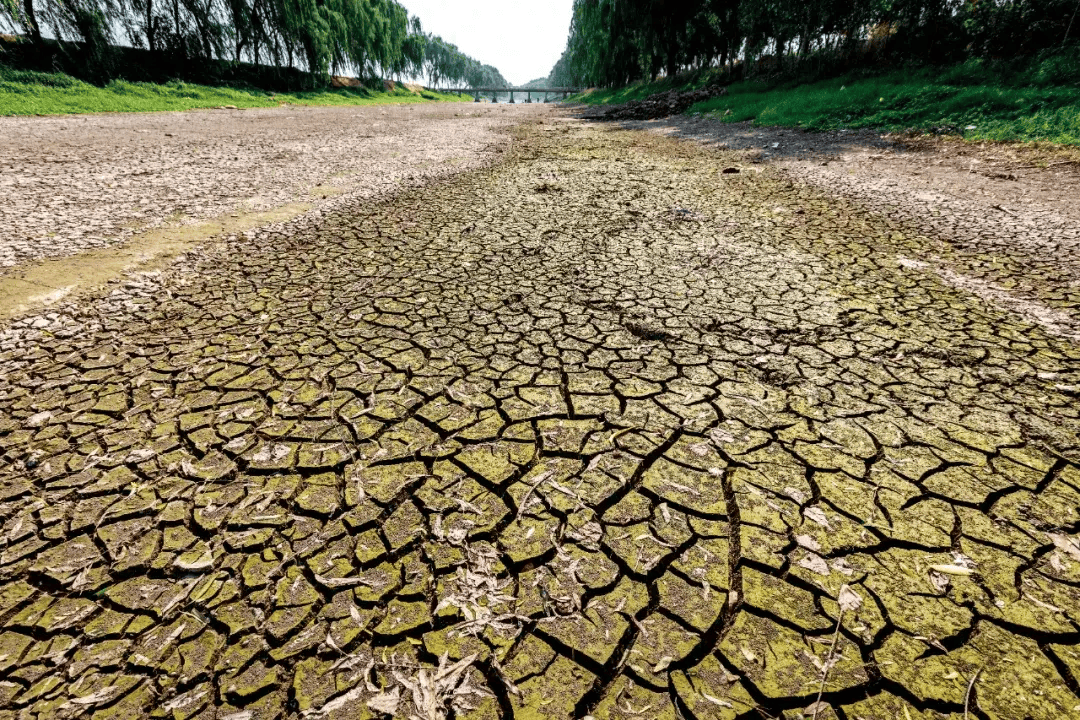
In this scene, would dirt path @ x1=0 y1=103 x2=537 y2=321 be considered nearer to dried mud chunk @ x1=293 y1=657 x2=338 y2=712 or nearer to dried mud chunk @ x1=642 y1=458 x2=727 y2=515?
dried mud chunk @ x1=293 y1=657 x2=338 y2=712

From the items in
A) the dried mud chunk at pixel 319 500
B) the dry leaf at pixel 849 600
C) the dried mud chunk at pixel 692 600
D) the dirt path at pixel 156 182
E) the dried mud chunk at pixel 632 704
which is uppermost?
the dirt path at pixel 156 182

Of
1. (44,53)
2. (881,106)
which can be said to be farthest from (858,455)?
(44,53)

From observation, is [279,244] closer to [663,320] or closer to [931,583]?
[663,320]

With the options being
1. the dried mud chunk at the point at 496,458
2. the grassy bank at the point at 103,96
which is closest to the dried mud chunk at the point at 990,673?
the dried mud chunk at the point at 496,458

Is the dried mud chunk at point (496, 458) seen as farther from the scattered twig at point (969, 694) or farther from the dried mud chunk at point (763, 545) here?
the scattered twig at point (969, 694)

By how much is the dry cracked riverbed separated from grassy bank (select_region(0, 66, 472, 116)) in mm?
19273

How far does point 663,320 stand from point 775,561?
1817 millimetres

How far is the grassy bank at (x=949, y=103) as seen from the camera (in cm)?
791

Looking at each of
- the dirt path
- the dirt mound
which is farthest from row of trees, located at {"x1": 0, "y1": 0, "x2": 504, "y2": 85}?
the dirt mound

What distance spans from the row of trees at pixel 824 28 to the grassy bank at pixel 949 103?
188cm

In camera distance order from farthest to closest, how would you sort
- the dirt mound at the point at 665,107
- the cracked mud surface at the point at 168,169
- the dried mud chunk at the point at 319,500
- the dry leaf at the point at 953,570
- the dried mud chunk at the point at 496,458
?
1. the dirt mound at the point at 665,107
2. the cracked mud surface at the point at 168,169
3. the dried mud chunk at the point at 496,458
4. the dried mud chunk at the point at 319,500
5. the dry leaf at the point at 953,570

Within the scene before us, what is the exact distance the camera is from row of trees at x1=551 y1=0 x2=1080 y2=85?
1221 centimetres

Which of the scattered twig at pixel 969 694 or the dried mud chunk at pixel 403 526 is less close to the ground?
the dried mud chunk at pixel 403 526

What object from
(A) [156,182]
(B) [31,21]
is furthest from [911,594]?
(B) [31,21]
